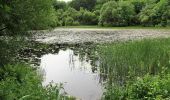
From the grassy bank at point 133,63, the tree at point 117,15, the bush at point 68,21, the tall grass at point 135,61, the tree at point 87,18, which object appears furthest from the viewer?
the tree at point 87,18

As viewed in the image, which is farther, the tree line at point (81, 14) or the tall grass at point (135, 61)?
the tall grass at point (135, 61)

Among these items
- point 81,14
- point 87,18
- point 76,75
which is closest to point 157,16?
point 87,18

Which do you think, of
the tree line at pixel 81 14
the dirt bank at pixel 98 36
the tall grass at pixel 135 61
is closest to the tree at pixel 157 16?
the tree line at pixel 81 14

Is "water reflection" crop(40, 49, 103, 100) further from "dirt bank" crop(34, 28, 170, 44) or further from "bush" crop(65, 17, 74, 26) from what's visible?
"bush" crop(65, 17, 74, 26)

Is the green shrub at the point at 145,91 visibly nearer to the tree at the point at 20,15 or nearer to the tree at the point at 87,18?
the tree at the point at 20,15

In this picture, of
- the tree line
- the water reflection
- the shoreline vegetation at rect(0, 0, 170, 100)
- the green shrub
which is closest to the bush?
the tree line

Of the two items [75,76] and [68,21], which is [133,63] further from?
[68,21]

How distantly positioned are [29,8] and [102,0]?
9260 centimetres

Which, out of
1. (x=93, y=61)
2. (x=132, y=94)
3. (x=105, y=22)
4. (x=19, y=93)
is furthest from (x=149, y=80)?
(x=105, y=22)

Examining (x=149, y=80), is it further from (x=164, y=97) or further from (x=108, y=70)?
(x=108, y=70)

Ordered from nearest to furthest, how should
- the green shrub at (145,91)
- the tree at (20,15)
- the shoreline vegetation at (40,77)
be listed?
the green shrub at (145,91), the shoreline vegetation at (40,77), the tree at (20,15)

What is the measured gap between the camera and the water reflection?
12531 mm

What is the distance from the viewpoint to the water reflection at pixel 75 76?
1253cm

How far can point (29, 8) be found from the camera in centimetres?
1146
